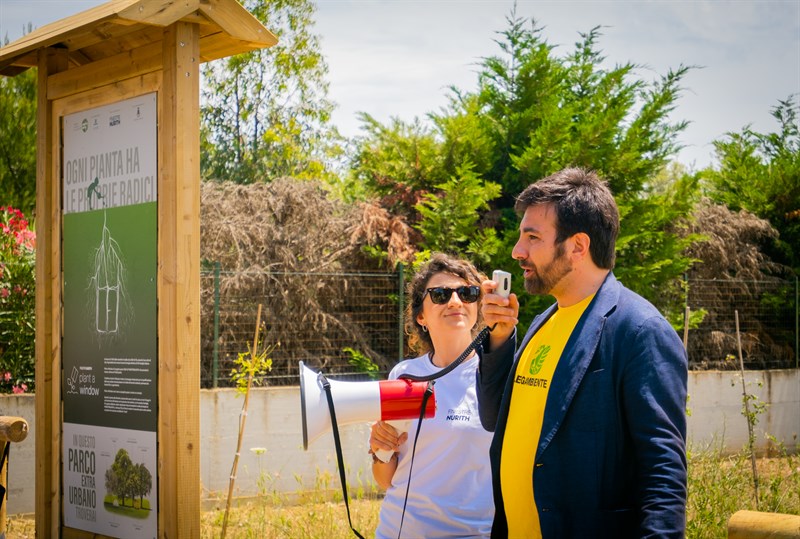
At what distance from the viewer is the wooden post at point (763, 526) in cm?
200

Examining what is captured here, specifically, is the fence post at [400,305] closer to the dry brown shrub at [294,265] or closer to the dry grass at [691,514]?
the dry brown shrub at [294,265]

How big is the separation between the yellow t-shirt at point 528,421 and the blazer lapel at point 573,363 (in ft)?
0.17

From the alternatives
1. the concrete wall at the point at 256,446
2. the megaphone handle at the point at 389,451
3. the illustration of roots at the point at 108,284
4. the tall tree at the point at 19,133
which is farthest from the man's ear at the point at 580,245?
the tall tree at the point at 19,133

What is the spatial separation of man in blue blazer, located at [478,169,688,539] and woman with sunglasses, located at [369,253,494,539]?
433mm

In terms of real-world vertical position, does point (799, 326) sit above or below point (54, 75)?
below

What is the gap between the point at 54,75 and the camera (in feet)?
17.0

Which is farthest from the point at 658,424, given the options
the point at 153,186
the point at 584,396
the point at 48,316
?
the point at 48,316

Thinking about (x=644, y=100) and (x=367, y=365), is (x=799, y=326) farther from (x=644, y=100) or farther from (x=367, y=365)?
(x=367, y=365)

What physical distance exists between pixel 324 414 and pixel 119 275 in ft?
6.91

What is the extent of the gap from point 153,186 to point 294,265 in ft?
18.0

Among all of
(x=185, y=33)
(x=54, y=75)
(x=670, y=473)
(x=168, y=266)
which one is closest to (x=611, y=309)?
(x=670, y=473)

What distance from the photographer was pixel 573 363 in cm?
253

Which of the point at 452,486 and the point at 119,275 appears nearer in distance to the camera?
the point at 452,486

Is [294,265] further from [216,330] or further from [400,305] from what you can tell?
[216,330]
